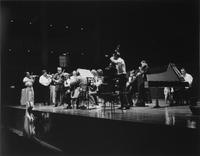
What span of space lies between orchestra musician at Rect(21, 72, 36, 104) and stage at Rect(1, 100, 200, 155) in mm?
277

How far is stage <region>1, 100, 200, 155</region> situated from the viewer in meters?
3.28

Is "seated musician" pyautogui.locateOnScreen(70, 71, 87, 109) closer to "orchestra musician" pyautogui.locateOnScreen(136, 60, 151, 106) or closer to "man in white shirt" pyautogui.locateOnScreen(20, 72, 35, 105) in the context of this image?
"man in white shirt" pyautogui.locateOnScreen(20, 72, 35, 105)

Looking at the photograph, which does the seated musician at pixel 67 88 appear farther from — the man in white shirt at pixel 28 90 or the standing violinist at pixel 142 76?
the standing violinist at pixel 142 76

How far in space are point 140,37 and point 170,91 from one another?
1.66 m

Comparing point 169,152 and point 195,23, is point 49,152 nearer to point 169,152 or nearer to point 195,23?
point 169,152

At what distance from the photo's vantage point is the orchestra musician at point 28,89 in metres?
5.69

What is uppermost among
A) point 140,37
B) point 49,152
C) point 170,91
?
point 140,37

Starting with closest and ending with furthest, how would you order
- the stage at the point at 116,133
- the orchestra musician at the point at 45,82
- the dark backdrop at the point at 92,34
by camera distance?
the stage at the point at 116,133, the dark backdrop at the point at 92,34, the orchestra musician at the point at 45,82

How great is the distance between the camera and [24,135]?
5.54 meters

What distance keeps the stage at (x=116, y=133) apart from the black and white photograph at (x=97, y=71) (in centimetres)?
1

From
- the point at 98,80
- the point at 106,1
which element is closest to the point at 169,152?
the point at 106,1

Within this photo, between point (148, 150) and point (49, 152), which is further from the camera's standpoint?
point (49, 152)

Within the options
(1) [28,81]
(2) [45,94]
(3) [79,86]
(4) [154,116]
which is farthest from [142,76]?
(2) [45,94]

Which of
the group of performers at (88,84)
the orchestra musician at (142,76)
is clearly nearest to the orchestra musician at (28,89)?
the group of performers at (88,84)
